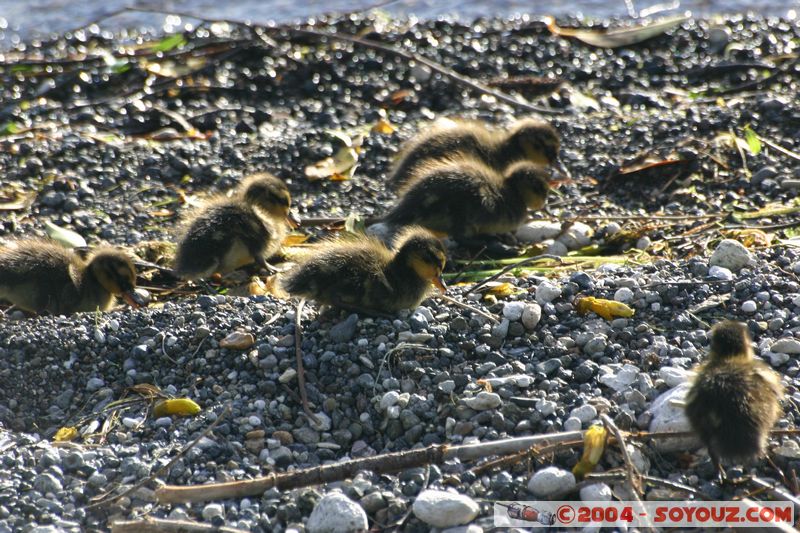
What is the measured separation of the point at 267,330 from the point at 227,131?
3.95m

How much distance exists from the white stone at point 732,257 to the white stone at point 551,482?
178 cm

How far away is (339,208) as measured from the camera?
22.3 feet

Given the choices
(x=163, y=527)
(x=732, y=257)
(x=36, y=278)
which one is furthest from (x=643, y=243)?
→ (x=163, y=527)

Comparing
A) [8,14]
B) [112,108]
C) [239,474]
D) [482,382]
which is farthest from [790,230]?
[8,14]

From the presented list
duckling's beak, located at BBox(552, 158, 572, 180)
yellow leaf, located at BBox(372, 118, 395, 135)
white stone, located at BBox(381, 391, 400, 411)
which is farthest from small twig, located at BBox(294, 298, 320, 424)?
yellow leaf, located at BBox(372, 118, 395, 135)

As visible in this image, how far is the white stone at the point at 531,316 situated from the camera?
14.2ft

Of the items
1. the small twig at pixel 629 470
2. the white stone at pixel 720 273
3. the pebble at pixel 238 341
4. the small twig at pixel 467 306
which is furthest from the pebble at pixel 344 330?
the white stone at pixel 720 273

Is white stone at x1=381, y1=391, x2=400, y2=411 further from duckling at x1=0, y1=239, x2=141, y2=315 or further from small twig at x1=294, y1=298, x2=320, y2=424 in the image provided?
duckling at x1=0, y1=239, x2=141, y2=315

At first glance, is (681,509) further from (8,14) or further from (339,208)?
(8,14)

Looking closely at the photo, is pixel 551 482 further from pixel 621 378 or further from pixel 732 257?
pixel 732 257

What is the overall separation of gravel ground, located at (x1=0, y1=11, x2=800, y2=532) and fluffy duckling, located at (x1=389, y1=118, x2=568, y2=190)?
1.05 ft

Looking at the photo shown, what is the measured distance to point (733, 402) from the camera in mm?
3295

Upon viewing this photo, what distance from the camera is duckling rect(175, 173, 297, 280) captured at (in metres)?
5.49

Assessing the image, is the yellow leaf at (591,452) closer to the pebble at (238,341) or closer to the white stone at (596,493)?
the white stone at (596,493)
